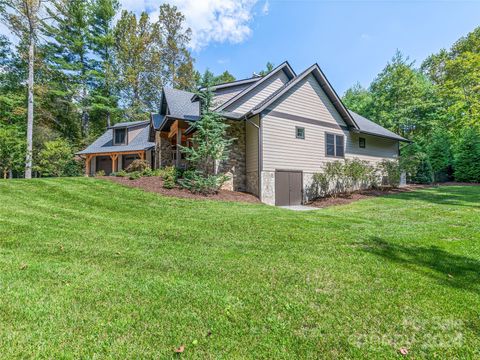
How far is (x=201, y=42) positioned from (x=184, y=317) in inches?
1087

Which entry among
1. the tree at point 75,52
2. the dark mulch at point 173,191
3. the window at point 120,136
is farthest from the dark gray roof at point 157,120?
the tree at point 75,52

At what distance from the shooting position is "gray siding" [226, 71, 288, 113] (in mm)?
12867

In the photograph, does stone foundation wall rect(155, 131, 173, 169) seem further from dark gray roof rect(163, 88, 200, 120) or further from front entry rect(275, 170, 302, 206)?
front entry rect(275, 170, 302, 206)

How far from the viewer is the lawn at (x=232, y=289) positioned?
2.19 m

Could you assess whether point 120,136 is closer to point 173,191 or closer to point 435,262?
point 173,191

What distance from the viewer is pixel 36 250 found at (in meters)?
4.14

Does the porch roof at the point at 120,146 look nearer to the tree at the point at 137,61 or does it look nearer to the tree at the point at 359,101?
the tree at the point at 137,61

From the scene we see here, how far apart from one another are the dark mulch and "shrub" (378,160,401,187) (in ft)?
32.2

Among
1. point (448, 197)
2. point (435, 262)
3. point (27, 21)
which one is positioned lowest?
point (435, 262)

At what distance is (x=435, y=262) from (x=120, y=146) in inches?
879

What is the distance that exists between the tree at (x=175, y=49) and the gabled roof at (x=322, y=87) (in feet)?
62.2

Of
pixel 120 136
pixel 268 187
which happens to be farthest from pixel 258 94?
pixel 120 136

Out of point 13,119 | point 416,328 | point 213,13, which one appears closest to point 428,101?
point 213,13

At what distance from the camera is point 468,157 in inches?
793
